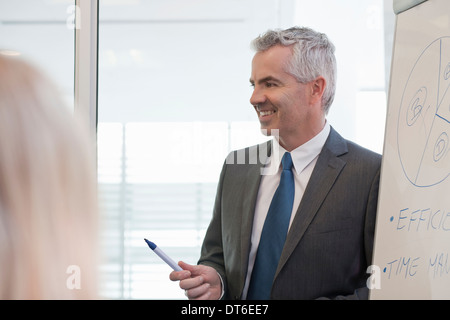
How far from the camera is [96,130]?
2.17m

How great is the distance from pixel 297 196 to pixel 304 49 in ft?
1.73

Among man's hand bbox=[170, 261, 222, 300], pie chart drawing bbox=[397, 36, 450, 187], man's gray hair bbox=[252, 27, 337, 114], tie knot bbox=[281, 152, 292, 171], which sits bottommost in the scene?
man's hand bbox=[170, 261, 222, 300]

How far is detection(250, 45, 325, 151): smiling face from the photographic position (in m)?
1.75

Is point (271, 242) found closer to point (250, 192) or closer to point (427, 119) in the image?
point (250, 192)

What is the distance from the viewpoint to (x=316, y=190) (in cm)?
159

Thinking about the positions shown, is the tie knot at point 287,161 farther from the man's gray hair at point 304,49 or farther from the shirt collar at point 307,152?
the man's gray hair at point 304,49

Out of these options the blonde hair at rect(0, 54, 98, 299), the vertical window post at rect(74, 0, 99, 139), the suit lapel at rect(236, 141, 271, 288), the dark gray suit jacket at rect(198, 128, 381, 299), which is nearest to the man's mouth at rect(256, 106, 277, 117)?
the suit lapel at rect(236, 141, 271, 288)

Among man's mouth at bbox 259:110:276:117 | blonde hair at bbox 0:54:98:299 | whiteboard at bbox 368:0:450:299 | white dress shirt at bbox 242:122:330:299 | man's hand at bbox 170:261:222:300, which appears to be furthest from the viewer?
man's mouth at bbox 259:110:276:117

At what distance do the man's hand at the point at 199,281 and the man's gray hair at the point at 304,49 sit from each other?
2.37 ft

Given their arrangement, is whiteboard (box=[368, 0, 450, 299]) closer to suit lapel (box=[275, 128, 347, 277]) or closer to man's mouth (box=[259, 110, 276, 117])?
suit lapel (box=[275, 128, 347, 277])

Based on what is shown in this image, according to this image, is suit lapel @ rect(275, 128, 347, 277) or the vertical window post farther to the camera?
the vertical window post

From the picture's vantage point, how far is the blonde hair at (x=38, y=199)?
612mm

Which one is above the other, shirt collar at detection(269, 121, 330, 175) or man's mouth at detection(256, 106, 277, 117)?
man's mouth at detection(256, 106, 277, 117)
